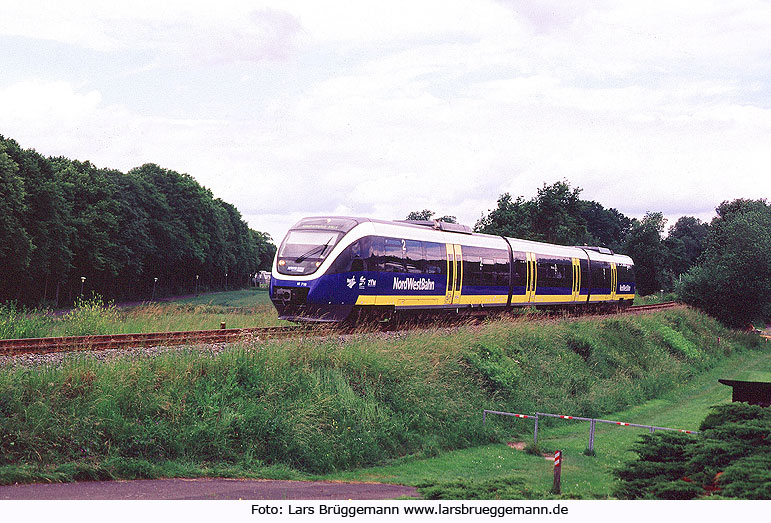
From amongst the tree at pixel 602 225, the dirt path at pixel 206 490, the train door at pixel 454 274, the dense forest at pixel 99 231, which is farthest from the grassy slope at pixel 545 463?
the tree at pixel 602 225

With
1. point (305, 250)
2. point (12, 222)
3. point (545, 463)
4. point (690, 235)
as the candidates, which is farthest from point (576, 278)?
point (690, 235)

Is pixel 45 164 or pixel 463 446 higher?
pixel 45 164

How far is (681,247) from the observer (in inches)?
3789

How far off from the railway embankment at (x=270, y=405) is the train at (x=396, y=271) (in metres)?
2.12

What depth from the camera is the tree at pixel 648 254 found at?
83.8 m

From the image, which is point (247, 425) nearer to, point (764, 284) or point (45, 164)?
point (45, 164)

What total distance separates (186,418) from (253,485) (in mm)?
2277

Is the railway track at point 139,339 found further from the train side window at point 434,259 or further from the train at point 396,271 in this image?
the train side window at point 434,259

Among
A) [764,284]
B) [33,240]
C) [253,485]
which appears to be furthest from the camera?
[764,284]

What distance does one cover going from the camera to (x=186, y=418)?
15555 millimetres

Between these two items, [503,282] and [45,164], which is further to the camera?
[45,164]

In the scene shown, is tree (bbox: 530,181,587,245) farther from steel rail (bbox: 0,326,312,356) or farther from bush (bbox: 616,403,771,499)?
bush (bbox: 616,403,771,499)

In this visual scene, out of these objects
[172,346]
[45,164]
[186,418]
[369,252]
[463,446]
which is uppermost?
[45,164]

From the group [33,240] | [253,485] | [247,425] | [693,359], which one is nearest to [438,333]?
[247,425]
